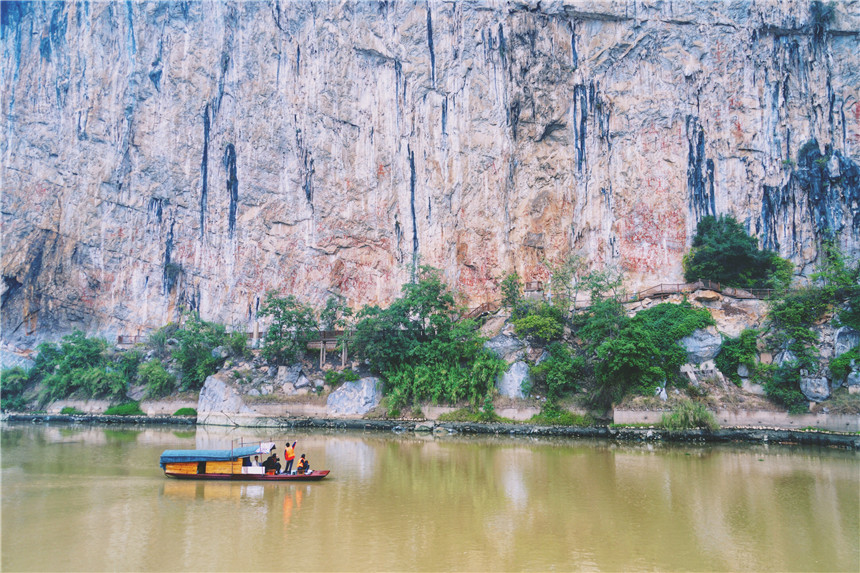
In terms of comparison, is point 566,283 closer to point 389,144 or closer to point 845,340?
point 845,340

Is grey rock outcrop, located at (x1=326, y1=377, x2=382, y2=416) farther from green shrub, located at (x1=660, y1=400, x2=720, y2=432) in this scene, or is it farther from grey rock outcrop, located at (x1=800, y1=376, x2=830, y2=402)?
grey rock outcrop, located at (x1=800, y1=376, x2=830, y2=402)

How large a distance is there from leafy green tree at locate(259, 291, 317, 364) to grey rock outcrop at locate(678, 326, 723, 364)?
1737 cm

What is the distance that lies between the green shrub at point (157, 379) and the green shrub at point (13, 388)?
7.86 m

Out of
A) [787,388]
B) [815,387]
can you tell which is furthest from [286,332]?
[815,387]

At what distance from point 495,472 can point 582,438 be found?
787 centimetres

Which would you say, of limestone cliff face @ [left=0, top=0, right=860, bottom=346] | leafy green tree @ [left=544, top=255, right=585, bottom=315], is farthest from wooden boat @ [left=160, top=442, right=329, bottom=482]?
limestone cliff face @ [left=0, top=0, right=860, bottom=346]

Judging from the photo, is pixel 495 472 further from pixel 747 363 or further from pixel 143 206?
pixel 143 206

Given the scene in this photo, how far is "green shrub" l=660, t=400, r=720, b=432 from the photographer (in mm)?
21469

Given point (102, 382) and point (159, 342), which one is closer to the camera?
point (102, 382)

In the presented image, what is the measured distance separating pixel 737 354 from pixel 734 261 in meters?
6.73

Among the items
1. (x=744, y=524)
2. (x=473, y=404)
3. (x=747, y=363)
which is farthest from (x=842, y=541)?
(x=473, y=404)

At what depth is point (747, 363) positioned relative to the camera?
78.1 feet

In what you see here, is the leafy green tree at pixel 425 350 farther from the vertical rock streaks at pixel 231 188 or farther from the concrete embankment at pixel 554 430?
the vertical rock streaks at pixel 231 188

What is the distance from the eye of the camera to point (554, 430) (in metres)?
23.6
